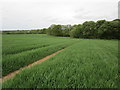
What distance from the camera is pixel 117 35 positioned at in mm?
43219

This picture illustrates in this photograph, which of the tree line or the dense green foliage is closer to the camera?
the dense green foliage

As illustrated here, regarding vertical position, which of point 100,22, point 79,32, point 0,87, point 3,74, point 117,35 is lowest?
point 3,74

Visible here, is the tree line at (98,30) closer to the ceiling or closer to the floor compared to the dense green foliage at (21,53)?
closer to the ceiling

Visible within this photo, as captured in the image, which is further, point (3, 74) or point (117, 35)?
point (117, 35)

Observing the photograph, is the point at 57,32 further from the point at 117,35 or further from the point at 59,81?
the point at 59,81

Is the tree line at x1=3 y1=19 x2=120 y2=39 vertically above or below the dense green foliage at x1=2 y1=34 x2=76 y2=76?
above

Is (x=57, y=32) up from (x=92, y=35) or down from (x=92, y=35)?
up

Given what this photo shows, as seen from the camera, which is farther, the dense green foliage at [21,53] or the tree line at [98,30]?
the tree line at [98,30]

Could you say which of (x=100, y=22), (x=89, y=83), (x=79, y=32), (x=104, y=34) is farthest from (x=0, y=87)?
(x=79, y=32)

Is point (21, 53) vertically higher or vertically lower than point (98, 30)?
lower

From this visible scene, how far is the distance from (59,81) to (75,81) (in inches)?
22.6

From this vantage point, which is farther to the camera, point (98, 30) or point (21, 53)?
point (98, 30)

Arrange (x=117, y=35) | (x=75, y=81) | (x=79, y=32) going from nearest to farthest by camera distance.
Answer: (x=75, y=81) → (x=117, y=35) → (x=79, y=32)

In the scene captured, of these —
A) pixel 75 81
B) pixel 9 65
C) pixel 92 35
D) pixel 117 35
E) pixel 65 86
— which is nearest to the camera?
pixel 65 86
